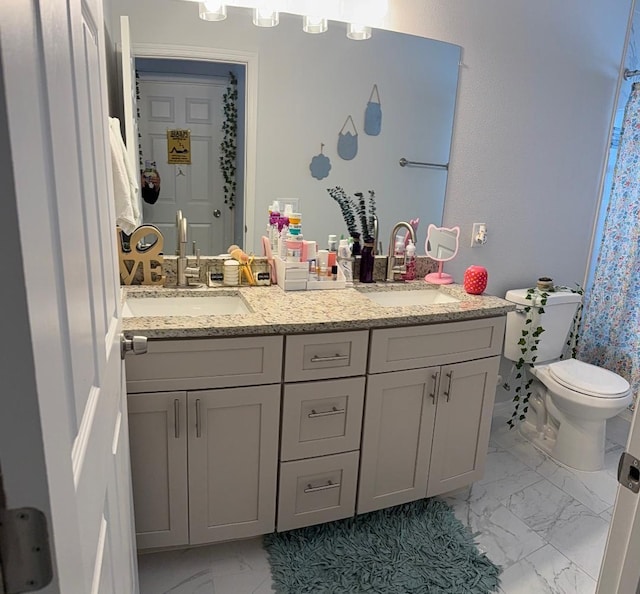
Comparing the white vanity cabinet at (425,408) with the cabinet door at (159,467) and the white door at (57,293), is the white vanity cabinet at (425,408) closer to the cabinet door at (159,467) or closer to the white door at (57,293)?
the cabinet door at (159,467)

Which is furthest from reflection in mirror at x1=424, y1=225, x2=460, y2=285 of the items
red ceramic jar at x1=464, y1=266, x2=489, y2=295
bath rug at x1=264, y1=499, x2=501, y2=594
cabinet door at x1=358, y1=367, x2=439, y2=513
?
bath rug at x1=264, y1=499, x2=501, y2=594

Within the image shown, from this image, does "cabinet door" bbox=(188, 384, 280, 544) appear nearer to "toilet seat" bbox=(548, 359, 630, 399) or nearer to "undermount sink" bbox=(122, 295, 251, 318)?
"undermount sink" bbox=(122, 295, 251, 318)

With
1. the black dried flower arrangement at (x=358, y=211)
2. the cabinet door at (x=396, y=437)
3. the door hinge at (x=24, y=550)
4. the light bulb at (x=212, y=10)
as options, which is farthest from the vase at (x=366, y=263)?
the door hinge at (x=24, y=550)

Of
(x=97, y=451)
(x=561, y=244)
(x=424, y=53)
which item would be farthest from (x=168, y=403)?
(x=561, y=244)

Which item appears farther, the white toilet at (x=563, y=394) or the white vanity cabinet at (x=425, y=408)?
the white toilet at (x=563, y=394)

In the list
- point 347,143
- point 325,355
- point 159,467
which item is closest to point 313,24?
point 347,143

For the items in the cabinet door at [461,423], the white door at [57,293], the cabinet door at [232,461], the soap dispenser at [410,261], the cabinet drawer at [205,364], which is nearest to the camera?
the white door at [57,293]

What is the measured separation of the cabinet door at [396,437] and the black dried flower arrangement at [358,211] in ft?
2.24

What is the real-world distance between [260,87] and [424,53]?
0.77 meters

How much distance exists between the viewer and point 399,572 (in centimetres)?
178

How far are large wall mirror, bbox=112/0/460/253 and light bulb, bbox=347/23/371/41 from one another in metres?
0.02

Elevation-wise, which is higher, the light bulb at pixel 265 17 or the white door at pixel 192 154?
the light bulb at pixel 265 17

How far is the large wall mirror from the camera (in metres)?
1.86

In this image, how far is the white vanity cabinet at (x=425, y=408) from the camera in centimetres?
182
